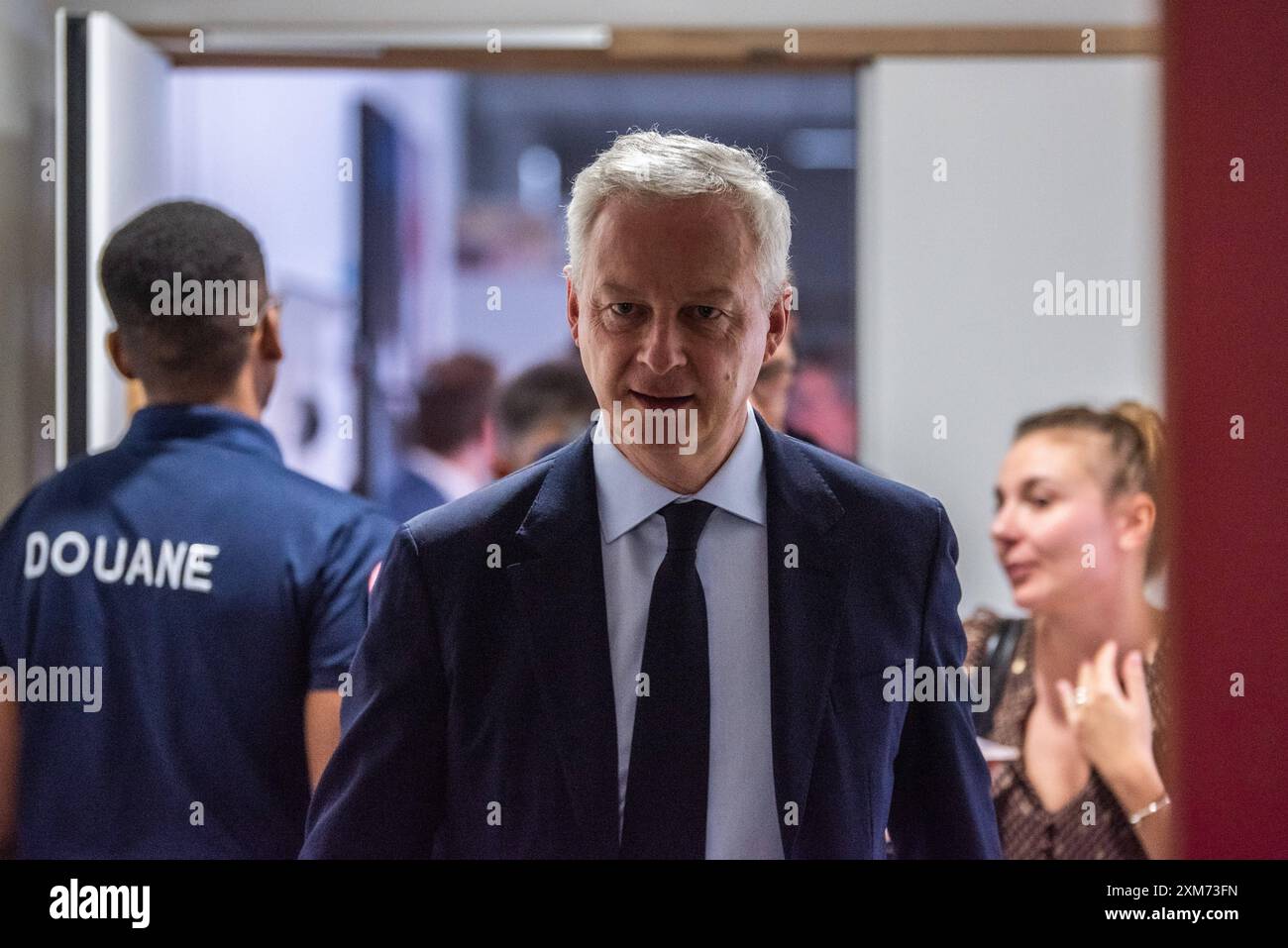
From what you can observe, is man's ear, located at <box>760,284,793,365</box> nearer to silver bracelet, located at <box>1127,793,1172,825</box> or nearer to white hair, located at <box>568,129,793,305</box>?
white hair, located at <box>568,129,793,305</box>

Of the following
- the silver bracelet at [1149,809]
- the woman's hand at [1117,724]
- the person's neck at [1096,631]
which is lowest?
the silver bracelet at [1149,809]

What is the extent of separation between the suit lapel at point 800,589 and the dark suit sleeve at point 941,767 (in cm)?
15

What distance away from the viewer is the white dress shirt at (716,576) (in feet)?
6.05

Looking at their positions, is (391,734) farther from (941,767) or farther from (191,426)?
(941,767)

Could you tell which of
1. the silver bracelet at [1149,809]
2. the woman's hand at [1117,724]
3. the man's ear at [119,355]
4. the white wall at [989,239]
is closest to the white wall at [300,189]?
the man's ear at [119,355]

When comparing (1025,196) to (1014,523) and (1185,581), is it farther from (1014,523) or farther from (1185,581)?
(1185,581)

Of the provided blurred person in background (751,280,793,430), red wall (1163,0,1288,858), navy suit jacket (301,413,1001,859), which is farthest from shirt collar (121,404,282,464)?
red wall (1163,0,1288,858)

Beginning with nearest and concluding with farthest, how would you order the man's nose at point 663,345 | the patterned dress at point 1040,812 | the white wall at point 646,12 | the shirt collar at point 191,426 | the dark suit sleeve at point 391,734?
1. the dark suit sleeve at point 391,734
2. the man's nose at point 663,345
3. the shirt collar at point 191,426
4. the patterned dress at point 1040,812
5. the white wall at point 646,12

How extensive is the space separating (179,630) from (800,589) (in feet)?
3.26

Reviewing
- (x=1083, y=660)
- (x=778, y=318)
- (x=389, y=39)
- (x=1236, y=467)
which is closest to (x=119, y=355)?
(x=389, y=39)

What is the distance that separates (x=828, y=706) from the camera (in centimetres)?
180

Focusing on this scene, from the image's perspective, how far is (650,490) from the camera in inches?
73.1

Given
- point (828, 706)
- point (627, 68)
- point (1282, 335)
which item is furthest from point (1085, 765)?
point (627, 68)

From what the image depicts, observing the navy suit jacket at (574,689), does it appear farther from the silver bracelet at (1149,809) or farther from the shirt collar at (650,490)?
the silver bracelet at (1149,809)
